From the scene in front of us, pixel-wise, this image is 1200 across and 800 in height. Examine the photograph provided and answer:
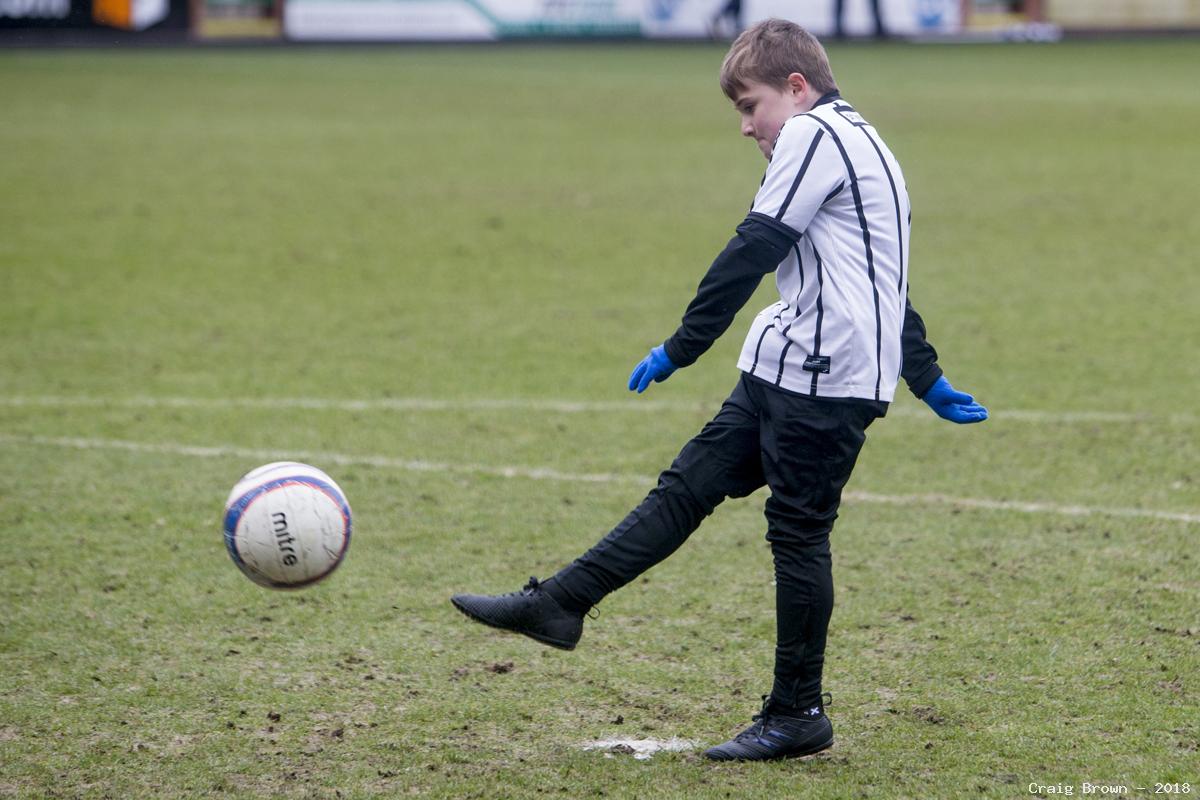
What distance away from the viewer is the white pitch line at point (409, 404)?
874cm

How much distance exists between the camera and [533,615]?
181 inches

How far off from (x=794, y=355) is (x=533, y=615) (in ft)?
3.72

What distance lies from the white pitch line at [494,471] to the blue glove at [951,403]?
2.21 meters

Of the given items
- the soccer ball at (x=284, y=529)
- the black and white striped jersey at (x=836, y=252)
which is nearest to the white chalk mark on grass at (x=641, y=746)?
the soccer ball at (x=284, y=529)

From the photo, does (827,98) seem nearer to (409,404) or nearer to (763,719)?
(763,719)

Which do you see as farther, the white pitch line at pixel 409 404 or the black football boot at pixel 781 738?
the white pitch line at pixel 409 404

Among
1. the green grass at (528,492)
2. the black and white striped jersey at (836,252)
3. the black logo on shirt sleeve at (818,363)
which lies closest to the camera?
the black and white striped jersey at (836,252)

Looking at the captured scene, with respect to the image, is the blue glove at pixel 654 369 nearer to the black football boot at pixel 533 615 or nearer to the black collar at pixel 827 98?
the black football boot at pixel 533 615

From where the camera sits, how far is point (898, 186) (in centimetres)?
432

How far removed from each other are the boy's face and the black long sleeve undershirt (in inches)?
11.8

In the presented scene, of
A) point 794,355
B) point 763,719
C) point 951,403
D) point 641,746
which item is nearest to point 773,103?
point 794,355

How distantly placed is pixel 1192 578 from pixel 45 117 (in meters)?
21.0

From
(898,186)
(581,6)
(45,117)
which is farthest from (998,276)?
(581,6)

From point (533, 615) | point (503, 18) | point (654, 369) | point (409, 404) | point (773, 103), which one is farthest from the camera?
point (503, 18)
